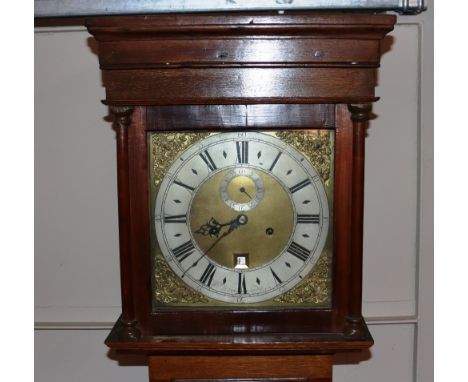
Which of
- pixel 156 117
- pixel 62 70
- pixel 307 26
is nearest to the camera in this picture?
pixel 307 26

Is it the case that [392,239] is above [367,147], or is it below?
below

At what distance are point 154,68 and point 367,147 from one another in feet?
2.57

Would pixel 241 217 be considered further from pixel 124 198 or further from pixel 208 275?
pixel 124 198

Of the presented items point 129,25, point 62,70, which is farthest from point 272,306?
point 62,70

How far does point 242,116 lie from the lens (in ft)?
4.49

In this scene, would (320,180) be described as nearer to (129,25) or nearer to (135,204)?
(135,204)

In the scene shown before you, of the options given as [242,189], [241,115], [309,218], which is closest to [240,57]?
[241,115]

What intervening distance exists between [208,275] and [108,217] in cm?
55

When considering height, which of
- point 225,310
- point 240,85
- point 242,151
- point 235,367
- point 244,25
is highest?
point 244,25

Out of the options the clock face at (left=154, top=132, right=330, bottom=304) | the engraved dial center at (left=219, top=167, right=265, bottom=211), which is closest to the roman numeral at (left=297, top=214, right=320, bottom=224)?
the clock face at (left=154, top=132, right=330, bottom=304)

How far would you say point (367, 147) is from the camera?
181 cm

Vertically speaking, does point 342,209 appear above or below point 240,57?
below

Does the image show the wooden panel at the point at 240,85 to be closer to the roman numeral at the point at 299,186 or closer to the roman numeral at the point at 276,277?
the roman numeral at the point at 299,186

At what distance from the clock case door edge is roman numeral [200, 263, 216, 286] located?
76 millimetres
